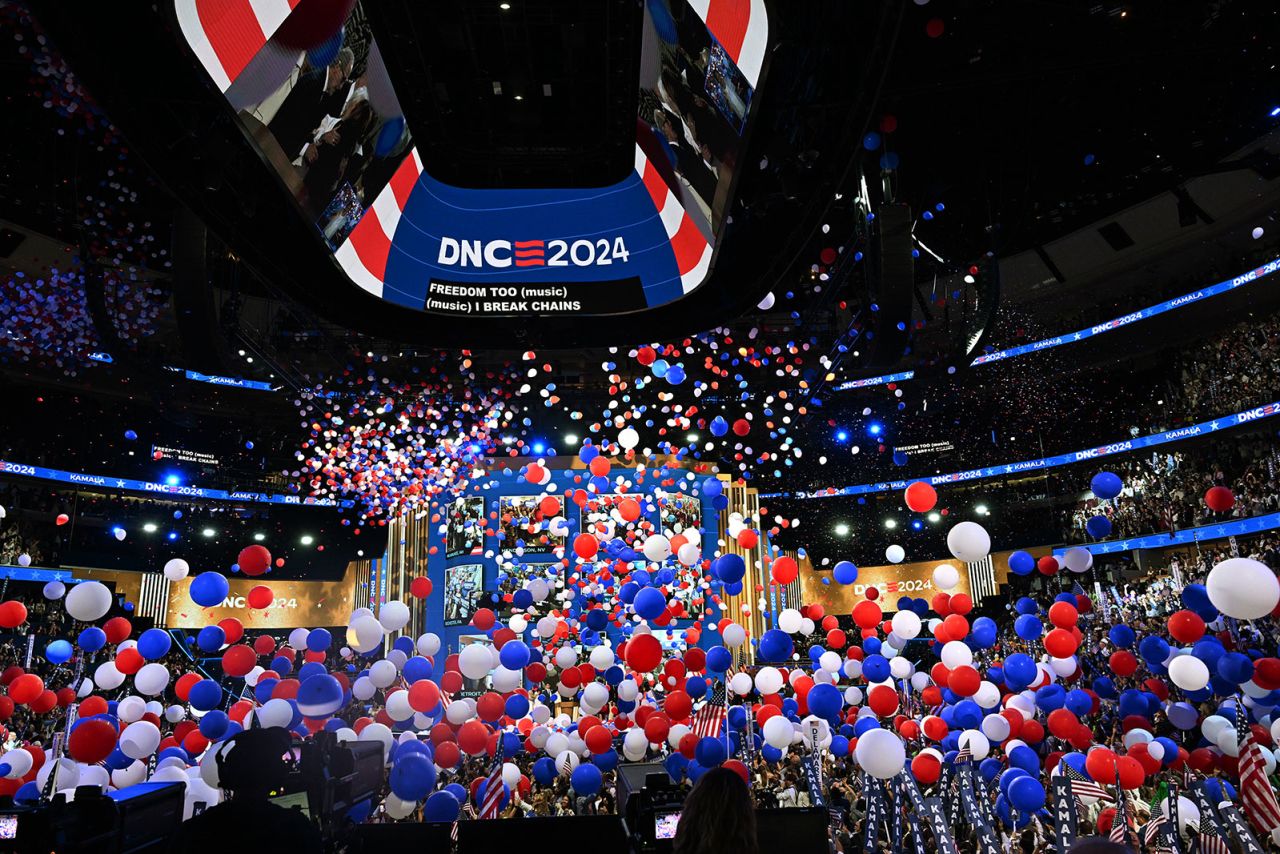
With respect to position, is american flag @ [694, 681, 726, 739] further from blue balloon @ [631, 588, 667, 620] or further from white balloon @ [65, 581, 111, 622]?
white balloon @ [65, 581, 111, 622]

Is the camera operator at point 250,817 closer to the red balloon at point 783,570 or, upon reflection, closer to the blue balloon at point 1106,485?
the red balloon at point 783,570

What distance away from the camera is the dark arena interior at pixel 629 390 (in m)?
3.98

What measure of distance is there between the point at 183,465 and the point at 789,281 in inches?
615

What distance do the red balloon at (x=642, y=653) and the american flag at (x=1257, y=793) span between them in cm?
425

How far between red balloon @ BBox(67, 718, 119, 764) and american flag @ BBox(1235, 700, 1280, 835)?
770cm

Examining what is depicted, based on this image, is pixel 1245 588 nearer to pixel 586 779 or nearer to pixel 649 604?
pixel 649 604

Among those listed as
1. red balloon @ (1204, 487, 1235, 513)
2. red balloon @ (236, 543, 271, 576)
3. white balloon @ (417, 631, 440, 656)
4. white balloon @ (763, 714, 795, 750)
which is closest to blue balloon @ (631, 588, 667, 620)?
white balloon @ (763, 714, 795, 750)

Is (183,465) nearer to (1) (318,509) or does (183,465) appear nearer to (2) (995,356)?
(1) (318,509)

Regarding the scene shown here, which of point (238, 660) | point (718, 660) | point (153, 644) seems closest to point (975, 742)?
point (718, 660)

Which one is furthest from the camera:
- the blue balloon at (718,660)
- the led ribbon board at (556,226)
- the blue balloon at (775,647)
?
the blue balloon at (718,660)

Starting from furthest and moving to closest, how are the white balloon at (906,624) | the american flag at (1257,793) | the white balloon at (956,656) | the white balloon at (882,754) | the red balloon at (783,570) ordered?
the red balloon at (783,570) → the white balloon at (906,624) → the white balloon at (956,656) → the white balloon at (882,754) → the american flag at (1257,793)

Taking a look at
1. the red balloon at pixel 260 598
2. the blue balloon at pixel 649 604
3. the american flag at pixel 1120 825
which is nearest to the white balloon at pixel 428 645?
the red balloon at pixel 260 598

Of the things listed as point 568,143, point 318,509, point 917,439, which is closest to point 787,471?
point 917,439

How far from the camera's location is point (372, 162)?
13.5ft
